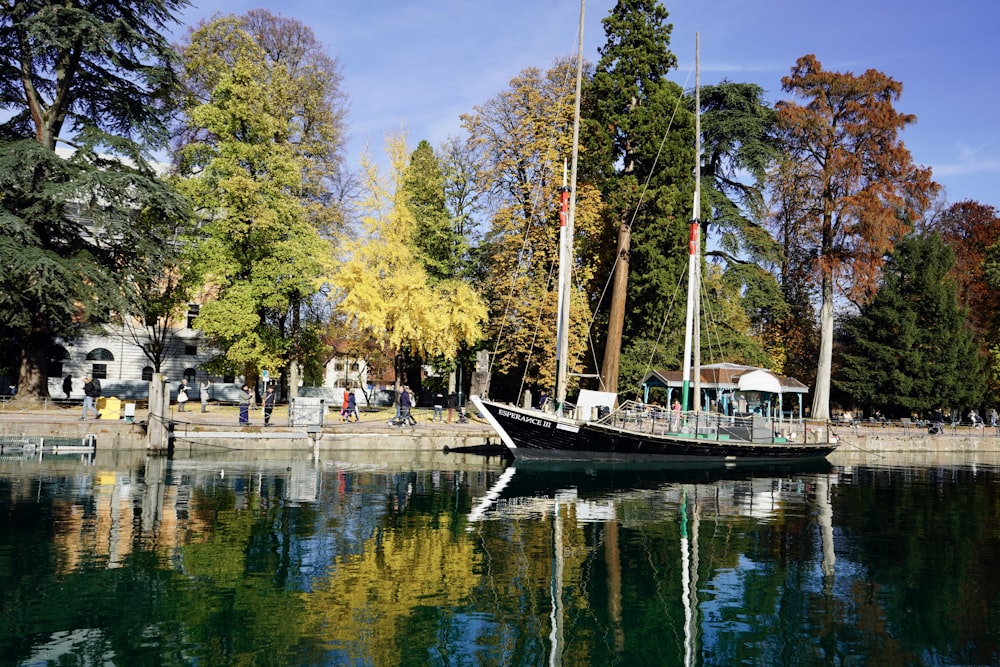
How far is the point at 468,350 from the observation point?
4366 cm

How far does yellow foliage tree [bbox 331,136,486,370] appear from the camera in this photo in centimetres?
3391

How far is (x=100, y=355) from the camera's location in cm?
4856

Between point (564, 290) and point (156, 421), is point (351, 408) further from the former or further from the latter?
point (564, 290)

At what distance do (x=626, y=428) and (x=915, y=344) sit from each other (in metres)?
26.9

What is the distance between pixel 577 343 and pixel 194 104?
74.0 ft

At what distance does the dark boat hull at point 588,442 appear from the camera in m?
29.1

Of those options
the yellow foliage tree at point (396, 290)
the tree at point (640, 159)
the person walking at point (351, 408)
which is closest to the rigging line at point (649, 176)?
the tree at point (640, 159)

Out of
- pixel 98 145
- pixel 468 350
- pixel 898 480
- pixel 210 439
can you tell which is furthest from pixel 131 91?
pixel 898 480

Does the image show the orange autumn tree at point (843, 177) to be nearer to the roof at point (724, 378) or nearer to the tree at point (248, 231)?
the roof at point (724, 378)

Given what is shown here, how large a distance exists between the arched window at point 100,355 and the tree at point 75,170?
529 inches

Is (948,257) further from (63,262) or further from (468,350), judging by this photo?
(63,262)

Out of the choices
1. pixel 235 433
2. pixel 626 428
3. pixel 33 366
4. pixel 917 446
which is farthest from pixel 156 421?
pixel 917 446

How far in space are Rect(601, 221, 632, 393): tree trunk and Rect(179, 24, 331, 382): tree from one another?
A: 43.7 ft

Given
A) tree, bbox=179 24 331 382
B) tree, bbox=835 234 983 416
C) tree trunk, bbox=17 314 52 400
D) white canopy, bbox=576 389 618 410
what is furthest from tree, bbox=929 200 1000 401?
tree trunk, bbox=17 314 52 400
